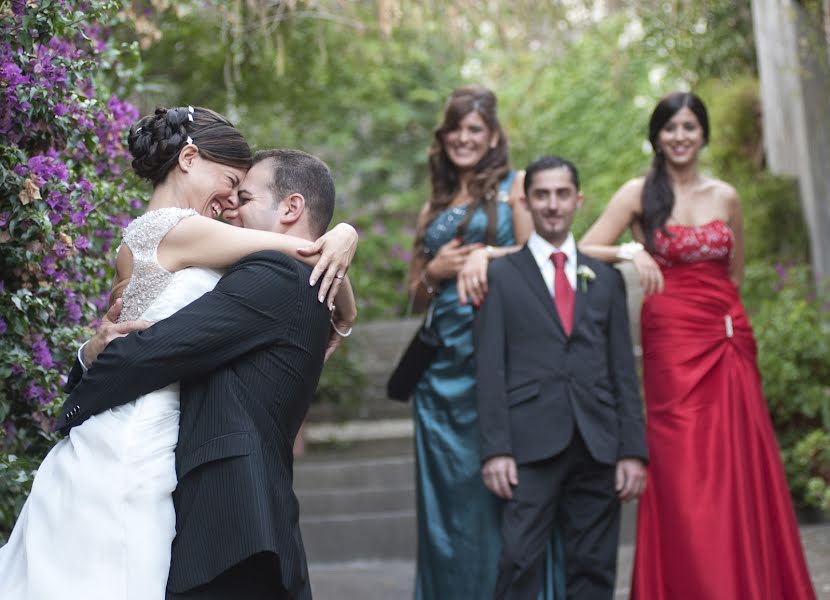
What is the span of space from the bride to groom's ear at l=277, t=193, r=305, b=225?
108mm

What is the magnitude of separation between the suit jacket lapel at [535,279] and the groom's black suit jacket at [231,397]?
1.99 metres

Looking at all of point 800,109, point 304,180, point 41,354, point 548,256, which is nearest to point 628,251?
point 548,256

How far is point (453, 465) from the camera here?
523cm

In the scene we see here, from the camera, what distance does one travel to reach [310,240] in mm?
3078

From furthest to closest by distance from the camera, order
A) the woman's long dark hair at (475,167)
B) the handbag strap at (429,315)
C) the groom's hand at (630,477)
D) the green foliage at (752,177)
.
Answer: the green foliage at (752,177)
the woman's long dark hair at (475,167)
the handbag strap at (429,315)
the groom's hand at (630,477)

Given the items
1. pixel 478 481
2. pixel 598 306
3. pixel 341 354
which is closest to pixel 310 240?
pixel 598 306

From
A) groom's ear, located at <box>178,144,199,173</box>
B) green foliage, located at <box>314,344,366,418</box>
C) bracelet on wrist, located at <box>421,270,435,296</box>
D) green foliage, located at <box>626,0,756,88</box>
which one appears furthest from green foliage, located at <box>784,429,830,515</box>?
groom's ear, located at <box>178,144,199,173</box>

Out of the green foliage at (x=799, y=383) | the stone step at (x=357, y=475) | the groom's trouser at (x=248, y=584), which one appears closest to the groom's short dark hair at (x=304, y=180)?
the groom's trouser at (x=248, y=584)

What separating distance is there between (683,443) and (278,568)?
2820 millimetres

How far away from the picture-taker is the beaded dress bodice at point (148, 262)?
2854mm

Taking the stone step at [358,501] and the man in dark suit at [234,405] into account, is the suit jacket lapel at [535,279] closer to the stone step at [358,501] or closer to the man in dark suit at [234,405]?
the man in dark suit at [234,405]

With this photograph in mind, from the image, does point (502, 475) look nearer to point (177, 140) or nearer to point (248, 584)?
point (248, 584)

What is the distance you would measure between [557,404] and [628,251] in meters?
0.88

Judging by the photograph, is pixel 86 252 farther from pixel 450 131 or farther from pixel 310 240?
pixel 450 131
